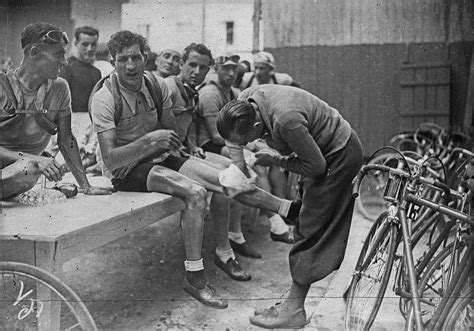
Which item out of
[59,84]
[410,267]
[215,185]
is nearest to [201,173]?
[215,185]

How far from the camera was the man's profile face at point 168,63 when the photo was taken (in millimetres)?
3516

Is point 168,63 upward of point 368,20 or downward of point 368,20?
→ downward

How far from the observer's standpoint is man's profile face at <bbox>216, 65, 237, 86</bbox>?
3660 millimetres

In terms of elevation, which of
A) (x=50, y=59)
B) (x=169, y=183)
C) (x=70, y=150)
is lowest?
(x=169, y=183)

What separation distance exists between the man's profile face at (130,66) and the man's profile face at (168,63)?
0.35 ft

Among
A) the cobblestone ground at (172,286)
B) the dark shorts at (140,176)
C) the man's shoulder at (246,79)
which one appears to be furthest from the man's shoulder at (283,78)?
the cobblestone ground at (172,286)

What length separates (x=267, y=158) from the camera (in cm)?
352

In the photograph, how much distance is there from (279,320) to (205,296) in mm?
506

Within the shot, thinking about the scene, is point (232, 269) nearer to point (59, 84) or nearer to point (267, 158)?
point (267, 158)

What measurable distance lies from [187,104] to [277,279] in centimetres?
135

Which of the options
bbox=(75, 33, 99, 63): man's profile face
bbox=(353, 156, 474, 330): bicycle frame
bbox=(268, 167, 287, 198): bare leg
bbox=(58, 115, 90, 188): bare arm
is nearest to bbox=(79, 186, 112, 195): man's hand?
bbox=(58, 115, 90, 188): bare arm

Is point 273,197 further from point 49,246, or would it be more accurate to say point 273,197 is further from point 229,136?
point 49,246

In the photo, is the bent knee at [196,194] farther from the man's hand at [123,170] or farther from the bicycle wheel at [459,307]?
the bicycle wheel at [459,307]

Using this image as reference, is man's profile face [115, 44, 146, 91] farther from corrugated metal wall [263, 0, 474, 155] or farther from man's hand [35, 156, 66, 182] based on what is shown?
corrugated metal wall [263, 0, 474, 155]
